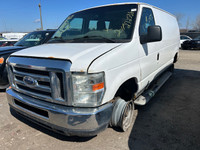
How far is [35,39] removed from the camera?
17.3 ft

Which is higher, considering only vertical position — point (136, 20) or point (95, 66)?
point (136, 20)

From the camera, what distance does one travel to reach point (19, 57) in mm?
2533

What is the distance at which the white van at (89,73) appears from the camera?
1973mm

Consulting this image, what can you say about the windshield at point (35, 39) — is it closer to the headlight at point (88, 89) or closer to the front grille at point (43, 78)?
the front grille at point (43, 78)

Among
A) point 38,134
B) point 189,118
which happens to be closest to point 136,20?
point 189,118

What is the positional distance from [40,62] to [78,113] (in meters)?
0.88

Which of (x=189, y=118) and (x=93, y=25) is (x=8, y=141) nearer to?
(x=93, y=25)

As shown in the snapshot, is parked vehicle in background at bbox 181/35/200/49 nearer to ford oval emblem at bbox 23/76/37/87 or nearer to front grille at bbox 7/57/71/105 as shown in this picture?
front grille at bbox 7/57/71/105

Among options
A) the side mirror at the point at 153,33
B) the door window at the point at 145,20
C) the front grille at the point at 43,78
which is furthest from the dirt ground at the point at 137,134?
the door window at the point at 145,20

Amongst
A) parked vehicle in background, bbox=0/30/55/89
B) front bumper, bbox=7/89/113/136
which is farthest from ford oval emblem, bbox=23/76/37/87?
parked vehicle in background, bbox=0/30/55/89

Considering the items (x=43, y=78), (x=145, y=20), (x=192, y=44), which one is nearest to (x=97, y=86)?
(x=43, y=78)

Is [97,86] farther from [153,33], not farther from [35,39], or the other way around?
[35,39]

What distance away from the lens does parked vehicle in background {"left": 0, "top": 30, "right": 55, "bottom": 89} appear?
4.28 m

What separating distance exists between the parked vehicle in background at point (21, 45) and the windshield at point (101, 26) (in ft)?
5.90
